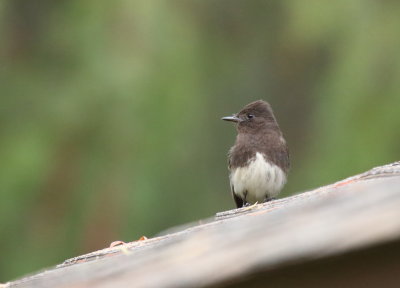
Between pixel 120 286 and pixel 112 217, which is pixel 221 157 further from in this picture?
pixel 120 286

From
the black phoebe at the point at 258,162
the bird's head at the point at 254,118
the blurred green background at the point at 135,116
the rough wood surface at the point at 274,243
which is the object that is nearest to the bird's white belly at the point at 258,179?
the black phoebe at the point at 258,162

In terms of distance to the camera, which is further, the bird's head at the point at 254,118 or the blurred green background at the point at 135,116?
the blurred green background at the point at 135,116

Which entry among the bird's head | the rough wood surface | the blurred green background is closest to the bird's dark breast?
the bird's head

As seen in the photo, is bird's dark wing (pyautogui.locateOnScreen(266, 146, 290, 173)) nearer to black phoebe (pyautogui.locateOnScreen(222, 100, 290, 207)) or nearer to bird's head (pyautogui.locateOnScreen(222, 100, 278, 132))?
black phoebe (pyautogui.locateOnScreen(222, 100, 290, 207))

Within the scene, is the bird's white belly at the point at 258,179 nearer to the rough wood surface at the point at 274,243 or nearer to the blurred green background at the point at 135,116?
the blurred green background at the point at 135,116

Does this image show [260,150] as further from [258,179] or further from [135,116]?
[135,116]

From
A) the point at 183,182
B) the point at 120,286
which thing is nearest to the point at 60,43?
the point at 183,182

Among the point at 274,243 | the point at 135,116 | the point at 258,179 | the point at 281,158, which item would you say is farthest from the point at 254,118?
the point at 274,243

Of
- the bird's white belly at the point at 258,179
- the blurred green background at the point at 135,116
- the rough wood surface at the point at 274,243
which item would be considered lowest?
the rough wood surface at the point at 274,243
